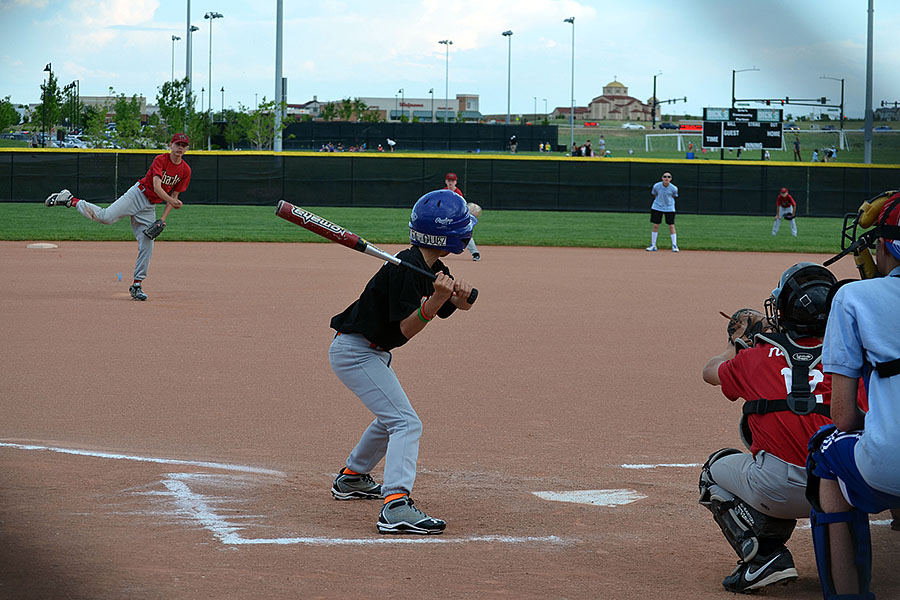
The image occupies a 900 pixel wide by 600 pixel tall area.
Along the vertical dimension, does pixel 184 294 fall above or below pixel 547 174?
below

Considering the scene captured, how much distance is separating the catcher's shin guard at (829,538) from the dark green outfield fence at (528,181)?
29.6m

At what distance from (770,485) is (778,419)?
25 centimetres

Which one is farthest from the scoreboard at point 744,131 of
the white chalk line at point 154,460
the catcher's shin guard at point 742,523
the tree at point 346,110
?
the tree at point 346,110

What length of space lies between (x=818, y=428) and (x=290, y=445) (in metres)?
3.36

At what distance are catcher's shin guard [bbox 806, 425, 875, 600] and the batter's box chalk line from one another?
1.34m

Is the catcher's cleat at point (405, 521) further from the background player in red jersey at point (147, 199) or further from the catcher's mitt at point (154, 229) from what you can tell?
the catcher's mitt at point (154, 229)

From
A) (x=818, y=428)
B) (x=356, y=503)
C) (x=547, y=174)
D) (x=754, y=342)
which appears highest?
(x=547, y=174)

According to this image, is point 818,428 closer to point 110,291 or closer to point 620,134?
point 110,291

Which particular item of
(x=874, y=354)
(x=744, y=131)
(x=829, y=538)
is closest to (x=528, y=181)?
(x=744, y=131)

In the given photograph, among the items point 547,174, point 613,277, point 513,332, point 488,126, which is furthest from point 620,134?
point 513,332

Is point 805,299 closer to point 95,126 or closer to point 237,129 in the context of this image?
point 95,126

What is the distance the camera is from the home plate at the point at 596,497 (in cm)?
508

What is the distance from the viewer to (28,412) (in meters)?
6.73

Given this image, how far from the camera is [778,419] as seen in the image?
3.78 metres
